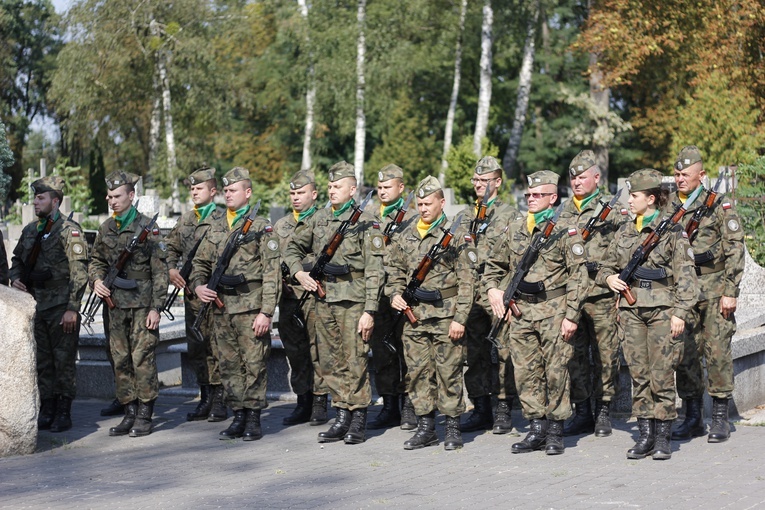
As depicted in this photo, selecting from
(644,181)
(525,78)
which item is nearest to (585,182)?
(644,181)

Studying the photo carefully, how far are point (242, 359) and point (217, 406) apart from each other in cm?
102

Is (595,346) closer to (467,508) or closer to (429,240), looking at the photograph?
(429,240)

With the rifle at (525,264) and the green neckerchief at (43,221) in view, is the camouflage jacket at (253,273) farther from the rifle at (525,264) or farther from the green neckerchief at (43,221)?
the rifle at (525,264)

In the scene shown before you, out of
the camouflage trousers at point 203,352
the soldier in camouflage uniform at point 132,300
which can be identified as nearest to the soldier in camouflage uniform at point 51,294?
the soldier in camouflage uniform at point 132,300

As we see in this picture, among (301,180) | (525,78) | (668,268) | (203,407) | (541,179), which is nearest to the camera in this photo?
(668,268)

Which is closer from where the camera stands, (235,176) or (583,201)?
(583,201)

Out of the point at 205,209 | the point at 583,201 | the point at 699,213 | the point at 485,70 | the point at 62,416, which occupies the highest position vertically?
the point at 485,70

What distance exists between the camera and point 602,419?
945cm

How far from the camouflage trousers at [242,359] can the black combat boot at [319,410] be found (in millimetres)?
647

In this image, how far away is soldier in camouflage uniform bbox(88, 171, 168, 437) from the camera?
32.6ft

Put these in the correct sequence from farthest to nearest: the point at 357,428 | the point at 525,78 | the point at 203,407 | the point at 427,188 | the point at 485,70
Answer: the point at 525,78, the point at 485,70, the point at 203,407, the point at 357,428, the point at 427,188

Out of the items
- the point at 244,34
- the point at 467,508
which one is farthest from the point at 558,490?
the point at 244,34

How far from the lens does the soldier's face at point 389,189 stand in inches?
389

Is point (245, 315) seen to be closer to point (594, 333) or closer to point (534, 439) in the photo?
point (534, 439)
